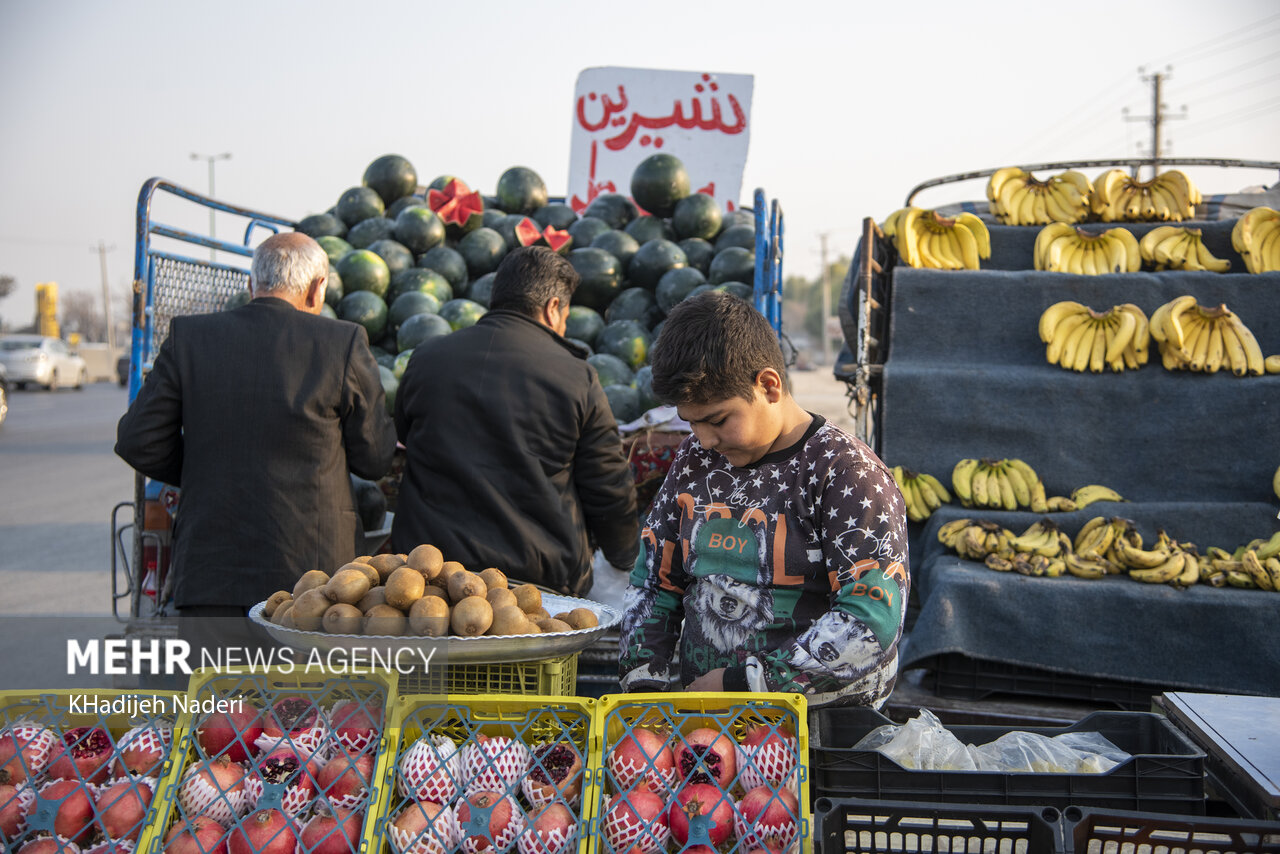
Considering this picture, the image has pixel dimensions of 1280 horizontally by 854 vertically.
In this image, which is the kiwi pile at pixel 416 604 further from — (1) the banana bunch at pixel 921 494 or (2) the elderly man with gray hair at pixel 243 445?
(1) the banana bunch at pixel 921 494

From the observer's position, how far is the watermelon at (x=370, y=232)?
597cm

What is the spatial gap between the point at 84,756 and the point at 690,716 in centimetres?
115

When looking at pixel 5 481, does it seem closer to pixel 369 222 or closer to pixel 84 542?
pixel 84 542

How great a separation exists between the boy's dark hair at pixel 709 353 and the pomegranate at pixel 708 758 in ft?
2.19

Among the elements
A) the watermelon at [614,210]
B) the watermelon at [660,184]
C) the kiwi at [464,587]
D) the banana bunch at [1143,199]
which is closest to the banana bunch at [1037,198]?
the banana bunch at [1143,199]

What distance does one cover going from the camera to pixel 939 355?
5.27 metres

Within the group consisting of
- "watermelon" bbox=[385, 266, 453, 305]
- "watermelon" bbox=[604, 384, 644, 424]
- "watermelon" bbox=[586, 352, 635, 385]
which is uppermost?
"watermelon" bbox=[385, 266, 453, 305]

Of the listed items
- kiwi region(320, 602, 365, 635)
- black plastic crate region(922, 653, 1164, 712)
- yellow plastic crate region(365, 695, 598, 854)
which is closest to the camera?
yellow plastic crate region(365, 695, 598, 854)

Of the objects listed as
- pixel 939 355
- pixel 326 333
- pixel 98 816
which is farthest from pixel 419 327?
pixel 98 816

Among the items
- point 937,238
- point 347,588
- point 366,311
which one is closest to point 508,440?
point 347,588

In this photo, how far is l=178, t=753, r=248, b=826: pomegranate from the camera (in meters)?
1.66

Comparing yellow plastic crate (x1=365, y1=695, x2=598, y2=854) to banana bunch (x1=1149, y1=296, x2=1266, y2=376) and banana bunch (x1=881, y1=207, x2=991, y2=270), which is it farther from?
banana bunch (x1=881, y1=207, x2=991, y2=270)

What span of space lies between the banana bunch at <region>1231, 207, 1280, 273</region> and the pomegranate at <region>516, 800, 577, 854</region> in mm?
5290

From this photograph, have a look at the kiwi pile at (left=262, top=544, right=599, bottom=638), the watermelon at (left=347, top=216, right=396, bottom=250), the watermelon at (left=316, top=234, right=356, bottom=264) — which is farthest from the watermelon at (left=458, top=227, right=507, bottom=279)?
the kiwi pile at (left=262, top=544, right=599, bottom=638)
